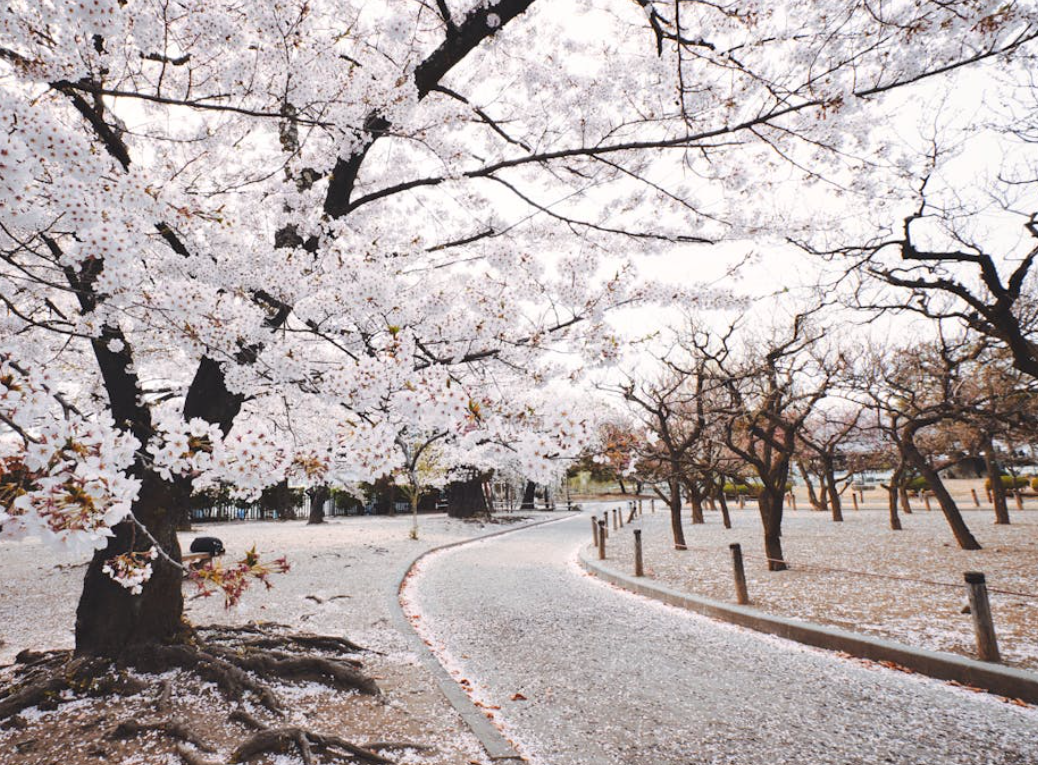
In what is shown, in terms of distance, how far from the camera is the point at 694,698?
4.61 metres

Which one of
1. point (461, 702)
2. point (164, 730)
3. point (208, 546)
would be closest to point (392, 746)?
point (461, 702)

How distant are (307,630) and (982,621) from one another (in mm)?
7696

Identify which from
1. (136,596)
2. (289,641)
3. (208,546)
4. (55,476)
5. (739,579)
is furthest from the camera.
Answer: (208,546)

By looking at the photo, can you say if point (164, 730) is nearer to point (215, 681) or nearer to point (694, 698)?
point (215, 681)

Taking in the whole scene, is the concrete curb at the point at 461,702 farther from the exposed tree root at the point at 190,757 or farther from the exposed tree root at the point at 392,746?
the exposed tree root at the point at 190,757

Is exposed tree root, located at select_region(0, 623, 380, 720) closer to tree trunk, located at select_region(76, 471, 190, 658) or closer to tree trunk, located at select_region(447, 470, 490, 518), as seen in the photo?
tree trunk, located at select_region(76, 471, 190, 658)

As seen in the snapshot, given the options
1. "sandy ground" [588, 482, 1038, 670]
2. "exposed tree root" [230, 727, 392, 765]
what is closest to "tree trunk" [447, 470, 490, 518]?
"sandy ground" [588, 482, 1038, 670]

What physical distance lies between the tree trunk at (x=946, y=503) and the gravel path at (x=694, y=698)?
360 inches

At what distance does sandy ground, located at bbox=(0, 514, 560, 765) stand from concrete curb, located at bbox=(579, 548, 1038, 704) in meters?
4.46

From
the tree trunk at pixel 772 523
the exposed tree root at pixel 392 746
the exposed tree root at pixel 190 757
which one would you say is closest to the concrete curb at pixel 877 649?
the tree trunk at pixel 772 523

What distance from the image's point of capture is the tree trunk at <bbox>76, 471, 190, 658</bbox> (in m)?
5.04

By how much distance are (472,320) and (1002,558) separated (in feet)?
40.3

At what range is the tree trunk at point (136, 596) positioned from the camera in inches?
198

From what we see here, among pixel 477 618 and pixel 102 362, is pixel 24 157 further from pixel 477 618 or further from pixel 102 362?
pixel 477 618
